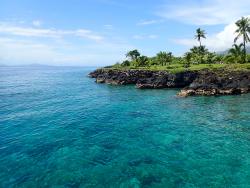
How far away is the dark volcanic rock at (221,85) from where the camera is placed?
7150 centimetres

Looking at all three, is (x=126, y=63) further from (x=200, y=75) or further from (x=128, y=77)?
(x=200, y=75)

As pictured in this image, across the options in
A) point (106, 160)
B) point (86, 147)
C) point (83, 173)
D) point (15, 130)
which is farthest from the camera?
point (15, 130)

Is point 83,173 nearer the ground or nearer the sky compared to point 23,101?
nearer the ground

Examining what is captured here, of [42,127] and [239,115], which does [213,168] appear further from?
[42,127]

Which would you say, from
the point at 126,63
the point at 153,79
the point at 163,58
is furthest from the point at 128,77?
the point at 126,63

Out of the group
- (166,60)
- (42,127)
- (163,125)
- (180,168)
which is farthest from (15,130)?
(166,60)

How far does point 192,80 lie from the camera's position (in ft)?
292

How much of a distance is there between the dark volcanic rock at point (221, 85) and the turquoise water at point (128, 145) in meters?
10.1

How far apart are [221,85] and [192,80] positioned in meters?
15.5

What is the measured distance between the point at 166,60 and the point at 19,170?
117905 mm

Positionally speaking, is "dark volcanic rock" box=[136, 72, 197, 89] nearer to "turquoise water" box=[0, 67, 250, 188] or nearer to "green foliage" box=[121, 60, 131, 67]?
"turquoise water" box=[0, 67, 250, 188]

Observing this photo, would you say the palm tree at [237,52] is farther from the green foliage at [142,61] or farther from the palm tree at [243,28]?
the green foliage at [142,61]

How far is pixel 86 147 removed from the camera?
35.2 metres

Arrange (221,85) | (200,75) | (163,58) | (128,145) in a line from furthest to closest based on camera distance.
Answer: (163,58) < (200,75) < (221,85) < (128,145)
